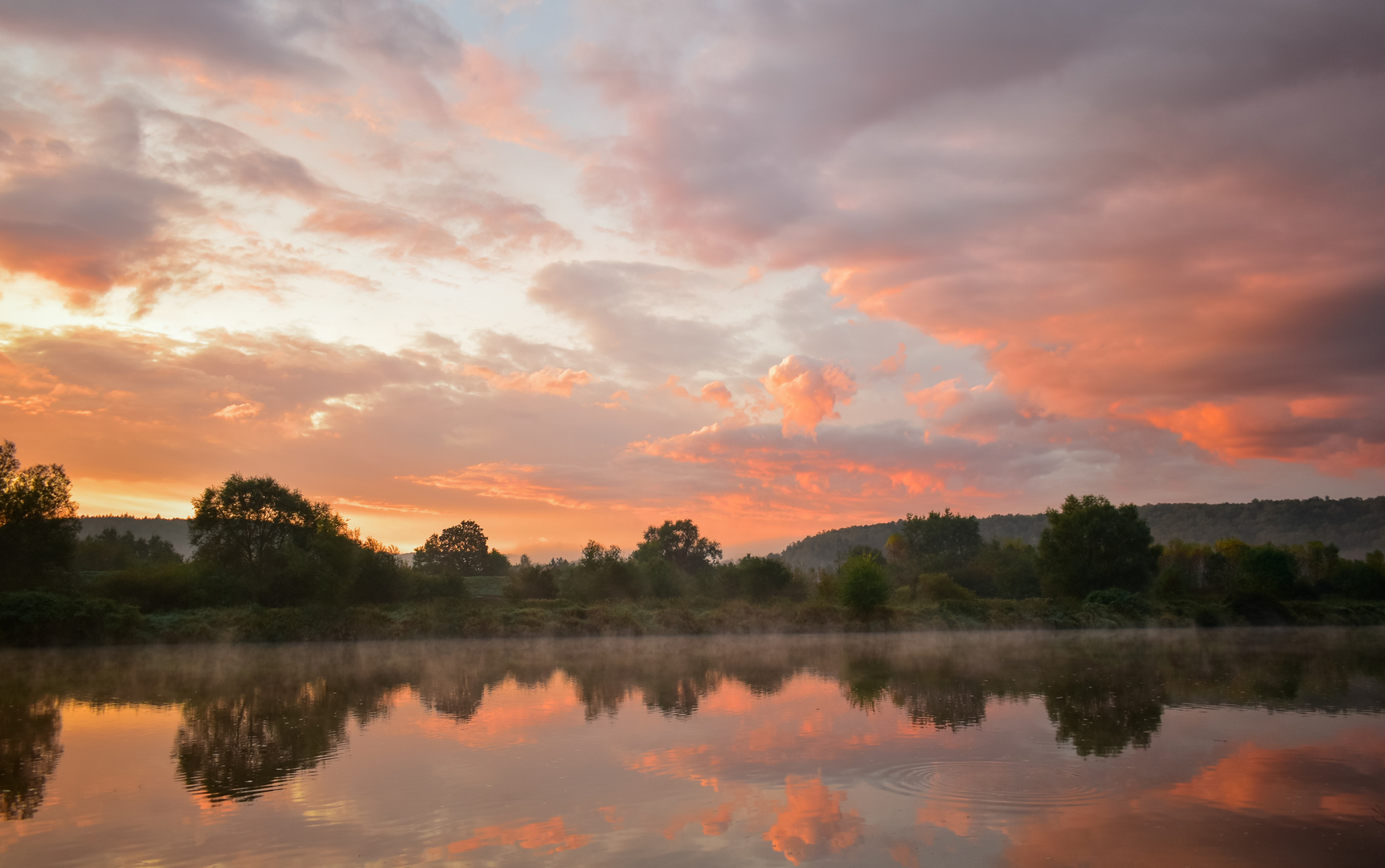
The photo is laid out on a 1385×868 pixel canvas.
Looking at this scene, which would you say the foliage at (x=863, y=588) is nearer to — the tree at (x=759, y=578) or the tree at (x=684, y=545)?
the tree at (x=759, y=578)

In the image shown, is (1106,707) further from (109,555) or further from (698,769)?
(109,555)

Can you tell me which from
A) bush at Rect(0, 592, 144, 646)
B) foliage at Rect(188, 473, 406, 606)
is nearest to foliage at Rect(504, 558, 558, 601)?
foliage at Rect(188, 473, 406, 606)

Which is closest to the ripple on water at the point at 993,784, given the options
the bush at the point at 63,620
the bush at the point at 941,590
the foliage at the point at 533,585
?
the bush at the point at 63,620

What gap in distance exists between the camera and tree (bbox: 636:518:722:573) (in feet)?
357

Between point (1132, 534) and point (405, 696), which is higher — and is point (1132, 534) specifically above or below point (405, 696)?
above

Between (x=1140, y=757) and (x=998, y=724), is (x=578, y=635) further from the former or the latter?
(x=1140, y=757)

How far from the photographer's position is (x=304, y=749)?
14680 mm

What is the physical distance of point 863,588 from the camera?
53.9 meters

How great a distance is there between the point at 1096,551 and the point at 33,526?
7462cm

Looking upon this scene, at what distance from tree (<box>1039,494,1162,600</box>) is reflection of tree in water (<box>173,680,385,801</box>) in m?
60.7

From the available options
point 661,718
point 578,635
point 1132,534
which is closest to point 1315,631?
point 1132,534

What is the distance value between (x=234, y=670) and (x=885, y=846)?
28914 millimetres

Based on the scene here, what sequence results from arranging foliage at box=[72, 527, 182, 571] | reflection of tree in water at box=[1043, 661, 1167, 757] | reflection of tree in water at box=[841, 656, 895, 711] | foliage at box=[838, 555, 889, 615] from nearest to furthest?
reflection of tree in water at box=[1043, 661, 1167, 757]
reflection of tree in water at box=[841, 656, 895, 711]
foliage at box=[838, 555, 889, 615]
foliage at box=[72, 527, 182, 571]

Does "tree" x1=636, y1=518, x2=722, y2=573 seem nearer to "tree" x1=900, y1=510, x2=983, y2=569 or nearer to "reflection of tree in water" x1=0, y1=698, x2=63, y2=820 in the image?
"tree" x1=900, y1=510, x2=983, y2=569
